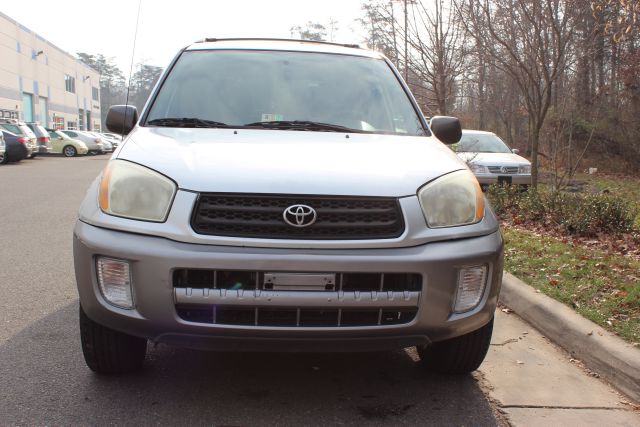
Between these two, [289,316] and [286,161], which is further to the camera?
[286,161]

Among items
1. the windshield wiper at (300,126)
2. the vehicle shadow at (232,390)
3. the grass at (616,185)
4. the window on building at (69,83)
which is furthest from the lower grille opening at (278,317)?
the window on building at (69,83)

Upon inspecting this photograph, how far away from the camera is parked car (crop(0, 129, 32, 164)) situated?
23750 millimetres

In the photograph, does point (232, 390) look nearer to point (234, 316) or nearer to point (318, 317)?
point (234, 316)

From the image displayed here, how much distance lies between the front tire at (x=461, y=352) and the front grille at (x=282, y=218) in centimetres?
83

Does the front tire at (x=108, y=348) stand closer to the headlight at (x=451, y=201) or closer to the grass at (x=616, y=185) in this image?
the headlight at (x=451, y=201)

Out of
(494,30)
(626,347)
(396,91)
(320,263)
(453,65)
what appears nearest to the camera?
(320,263)

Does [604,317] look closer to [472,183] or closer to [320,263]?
[472,183]

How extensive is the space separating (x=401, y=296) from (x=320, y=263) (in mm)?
377

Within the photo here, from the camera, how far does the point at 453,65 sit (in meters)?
10.6

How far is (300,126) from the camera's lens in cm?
357

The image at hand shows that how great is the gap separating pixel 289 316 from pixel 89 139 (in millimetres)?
39837

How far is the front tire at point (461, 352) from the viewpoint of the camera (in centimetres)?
313

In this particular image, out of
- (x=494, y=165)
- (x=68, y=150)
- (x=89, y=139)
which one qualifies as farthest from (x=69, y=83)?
(x=494, y=165)

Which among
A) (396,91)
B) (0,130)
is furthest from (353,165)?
(0,130)
